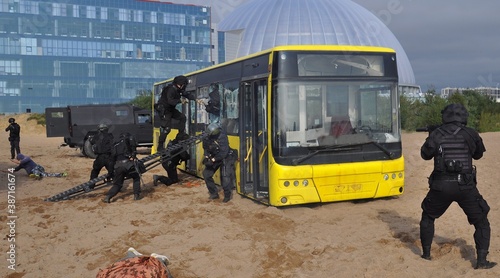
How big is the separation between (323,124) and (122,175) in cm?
452

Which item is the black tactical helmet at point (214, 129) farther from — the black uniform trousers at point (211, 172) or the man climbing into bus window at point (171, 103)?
the man climbing into bus window at point (171, 103)

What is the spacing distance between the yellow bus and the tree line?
22381 millimetres

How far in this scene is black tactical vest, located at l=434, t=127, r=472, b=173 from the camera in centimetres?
567

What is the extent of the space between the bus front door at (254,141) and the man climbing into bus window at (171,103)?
2278mm

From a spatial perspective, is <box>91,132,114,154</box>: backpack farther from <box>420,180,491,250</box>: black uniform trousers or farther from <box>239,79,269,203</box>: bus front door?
<box>420,180,491,250</box>: black uniform trousers

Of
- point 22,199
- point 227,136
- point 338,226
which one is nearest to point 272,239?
point 338,226

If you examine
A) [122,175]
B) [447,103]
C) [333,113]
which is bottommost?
[122,175]

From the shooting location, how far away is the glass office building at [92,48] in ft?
232

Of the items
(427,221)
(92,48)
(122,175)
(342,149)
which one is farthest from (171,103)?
(92,48)

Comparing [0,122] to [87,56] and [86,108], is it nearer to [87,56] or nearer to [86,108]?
[87,56]

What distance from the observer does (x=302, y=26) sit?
6950 cm

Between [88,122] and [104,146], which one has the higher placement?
[88,122]

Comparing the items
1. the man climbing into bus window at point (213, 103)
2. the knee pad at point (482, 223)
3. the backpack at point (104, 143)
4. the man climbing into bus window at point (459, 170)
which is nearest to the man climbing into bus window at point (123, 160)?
the backpack at point (104, 143)

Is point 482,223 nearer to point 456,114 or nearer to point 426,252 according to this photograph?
point 426,252
